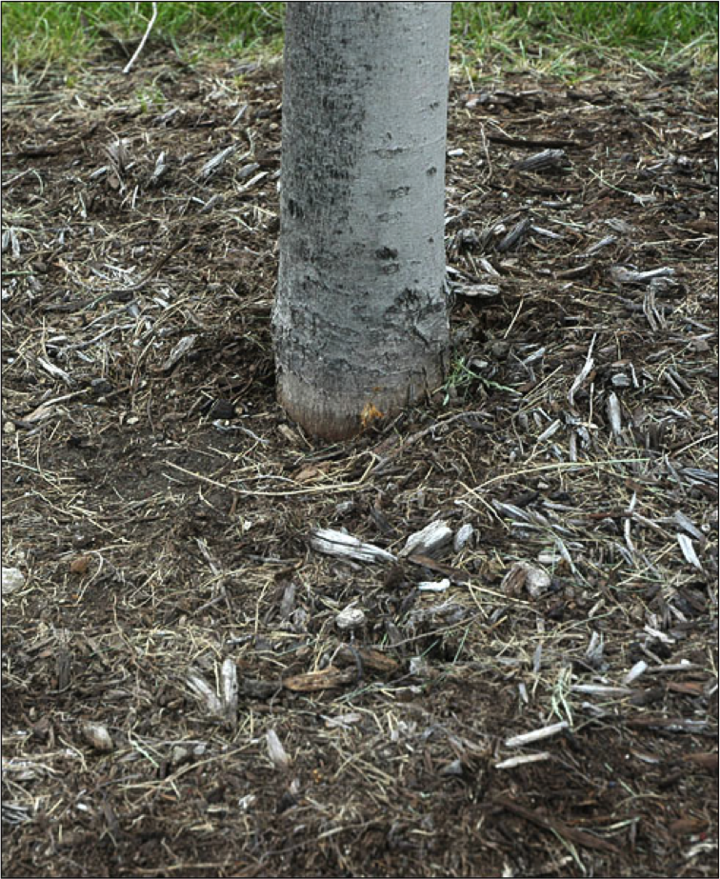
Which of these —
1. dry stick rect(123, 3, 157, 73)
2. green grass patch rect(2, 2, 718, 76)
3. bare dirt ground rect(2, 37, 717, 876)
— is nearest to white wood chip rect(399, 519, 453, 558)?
bare dirt ground rect(2, 37, 717, 876)

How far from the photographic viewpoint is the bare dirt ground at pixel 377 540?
2256mm

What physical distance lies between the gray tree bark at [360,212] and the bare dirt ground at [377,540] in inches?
6.1

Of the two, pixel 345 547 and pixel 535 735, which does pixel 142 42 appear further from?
pixel 535 735

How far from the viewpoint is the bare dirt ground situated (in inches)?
88.8

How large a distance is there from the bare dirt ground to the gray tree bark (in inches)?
6.1

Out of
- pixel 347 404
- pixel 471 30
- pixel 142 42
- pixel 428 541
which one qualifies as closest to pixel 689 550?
pixel 428 541

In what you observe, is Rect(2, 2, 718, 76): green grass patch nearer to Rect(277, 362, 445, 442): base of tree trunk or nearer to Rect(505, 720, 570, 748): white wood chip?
Rect(277, 362, 445, 442): base of tree trunk

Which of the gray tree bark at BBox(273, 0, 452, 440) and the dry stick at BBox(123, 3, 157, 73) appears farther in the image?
the dry stick at BBox(123, 3, 157, 73)

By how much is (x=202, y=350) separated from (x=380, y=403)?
74 centimetres

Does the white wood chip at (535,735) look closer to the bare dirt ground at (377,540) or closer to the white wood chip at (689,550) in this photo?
the bare dirt ground at (377,540)

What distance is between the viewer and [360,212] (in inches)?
116

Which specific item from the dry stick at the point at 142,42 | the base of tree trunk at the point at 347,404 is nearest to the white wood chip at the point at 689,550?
the base of tree trunk at the point at 347,404

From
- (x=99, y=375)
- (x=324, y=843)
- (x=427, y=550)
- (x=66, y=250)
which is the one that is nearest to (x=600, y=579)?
(x=427, y=550)

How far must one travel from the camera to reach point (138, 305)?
12.8 ft
